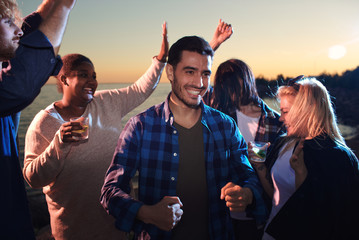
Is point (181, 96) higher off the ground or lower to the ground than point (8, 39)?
lower

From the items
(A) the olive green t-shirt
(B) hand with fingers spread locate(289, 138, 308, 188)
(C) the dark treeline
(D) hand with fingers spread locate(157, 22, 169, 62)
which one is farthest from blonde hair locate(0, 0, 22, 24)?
(C) the dark treeline

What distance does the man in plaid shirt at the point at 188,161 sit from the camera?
1.67m

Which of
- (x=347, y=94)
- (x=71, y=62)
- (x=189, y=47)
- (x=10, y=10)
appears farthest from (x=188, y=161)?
(x=347, y=94)

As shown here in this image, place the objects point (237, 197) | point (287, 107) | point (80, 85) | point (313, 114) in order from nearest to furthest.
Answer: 1. point (237, 197)
2. point (313, 114)
3. point (80, 85)
4. point (287, 107)

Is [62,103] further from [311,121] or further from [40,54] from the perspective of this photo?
[311,121]

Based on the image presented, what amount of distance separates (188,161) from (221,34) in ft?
7.07

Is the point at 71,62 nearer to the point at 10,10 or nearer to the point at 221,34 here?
the point at 10,10

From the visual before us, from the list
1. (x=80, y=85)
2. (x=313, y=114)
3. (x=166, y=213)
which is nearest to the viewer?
(x=166, y=213)

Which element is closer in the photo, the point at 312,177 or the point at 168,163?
the point at 168,163

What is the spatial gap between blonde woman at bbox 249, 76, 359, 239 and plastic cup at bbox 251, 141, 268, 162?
0.21 feet

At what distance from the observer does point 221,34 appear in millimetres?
3248

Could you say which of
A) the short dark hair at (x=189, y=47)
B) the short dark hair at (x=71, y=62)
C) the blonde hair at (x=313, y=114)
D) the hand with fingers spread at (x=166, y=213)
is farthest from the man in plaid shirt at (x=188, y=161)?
the short dark hair at (x=71, y=62)

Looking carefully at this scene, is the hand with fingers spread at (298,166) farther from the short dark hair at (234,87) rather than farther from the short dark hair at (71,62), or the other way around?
the short dark hair at (71,62)

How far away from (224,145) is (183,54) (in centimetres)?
86
